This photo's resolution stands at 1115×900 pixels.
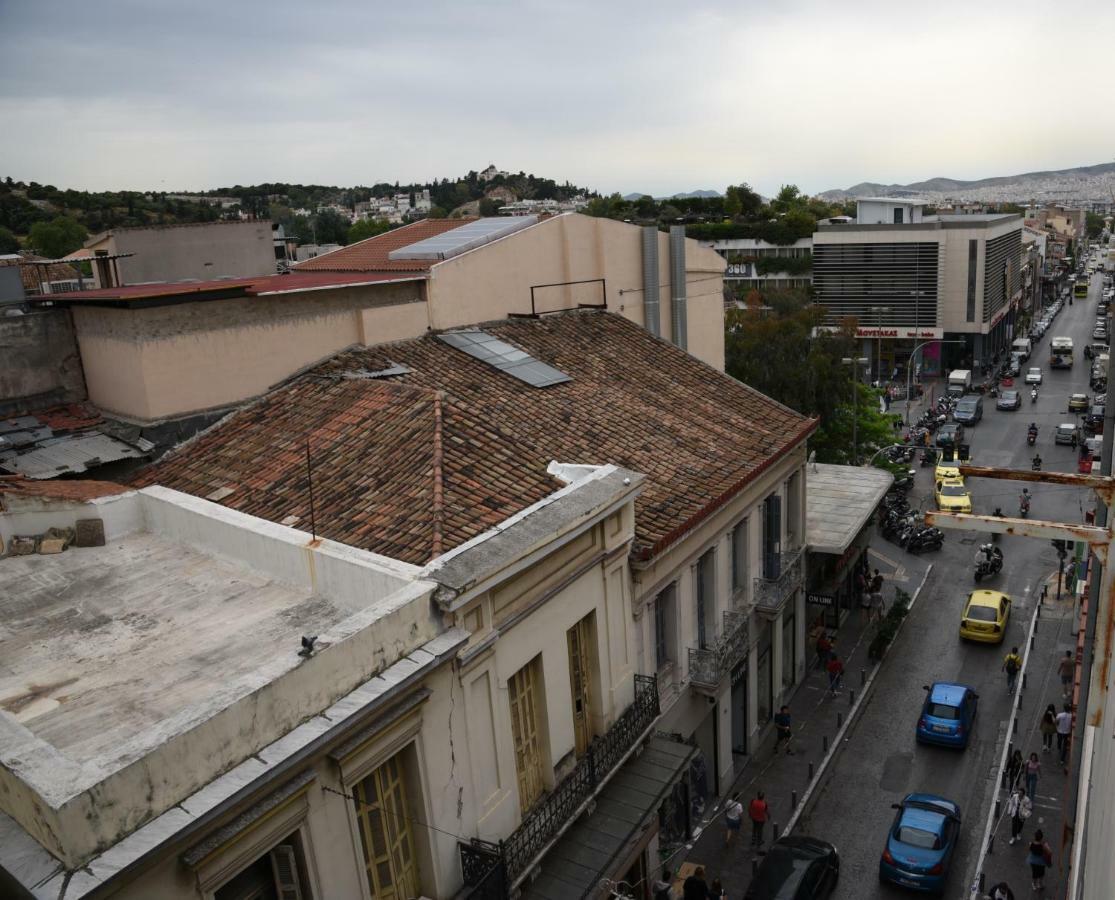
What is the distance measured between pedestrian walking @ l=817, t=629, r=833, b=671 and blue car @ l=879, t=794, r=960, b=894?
8244 mm

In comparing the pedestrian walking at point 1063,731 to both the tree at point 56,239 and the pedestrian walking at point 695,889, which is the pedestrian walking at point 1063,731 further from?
the tree at point 56,239

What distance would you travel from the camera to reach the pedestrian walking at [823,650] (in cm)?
2672

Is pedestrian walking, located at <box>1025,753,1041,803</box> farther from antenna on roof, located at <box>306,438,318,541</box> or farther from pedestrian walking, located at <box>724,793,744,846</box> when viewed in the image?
antenna on roof, located at <box>306,438,318,541</box>

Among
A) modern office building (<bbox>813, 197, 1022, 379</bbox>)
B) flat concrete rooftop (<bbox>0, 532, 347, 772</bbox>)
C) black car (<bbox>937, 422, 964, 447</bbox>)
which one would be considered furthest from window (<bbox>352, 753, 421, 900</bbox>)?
modern office building (<bbox>813, 197, 1022, 379</bbox>)

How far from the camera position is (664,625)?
Result: 17656mm

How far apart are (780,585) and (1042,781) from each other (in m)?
7.20

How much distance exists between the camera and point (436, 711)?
1022 cm

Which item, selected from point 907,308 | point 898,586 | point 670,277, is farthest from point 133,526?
point 907,308

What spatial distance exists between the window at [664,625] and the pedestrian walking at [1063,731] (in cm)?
1053

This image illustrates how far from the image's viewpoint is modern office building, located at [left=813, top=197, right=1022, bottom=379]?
69812mm

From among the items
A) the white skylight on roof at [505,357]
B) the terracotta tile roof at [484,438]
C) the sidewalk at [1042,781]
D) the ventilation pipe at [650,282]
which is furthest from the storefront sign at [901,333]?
the white skylight on roof at [505,357]

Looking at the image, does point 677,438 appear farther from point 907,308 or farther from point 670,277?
point 907,308

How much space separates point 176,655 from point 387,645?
2.28 m

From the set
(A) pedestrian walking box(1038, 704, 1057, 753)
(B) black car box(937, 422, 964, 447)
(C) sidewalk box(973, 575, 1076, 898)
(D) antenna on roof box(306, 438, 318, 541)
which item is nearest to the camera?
(D) antenna on roof box(306, 438, 318, 541)
